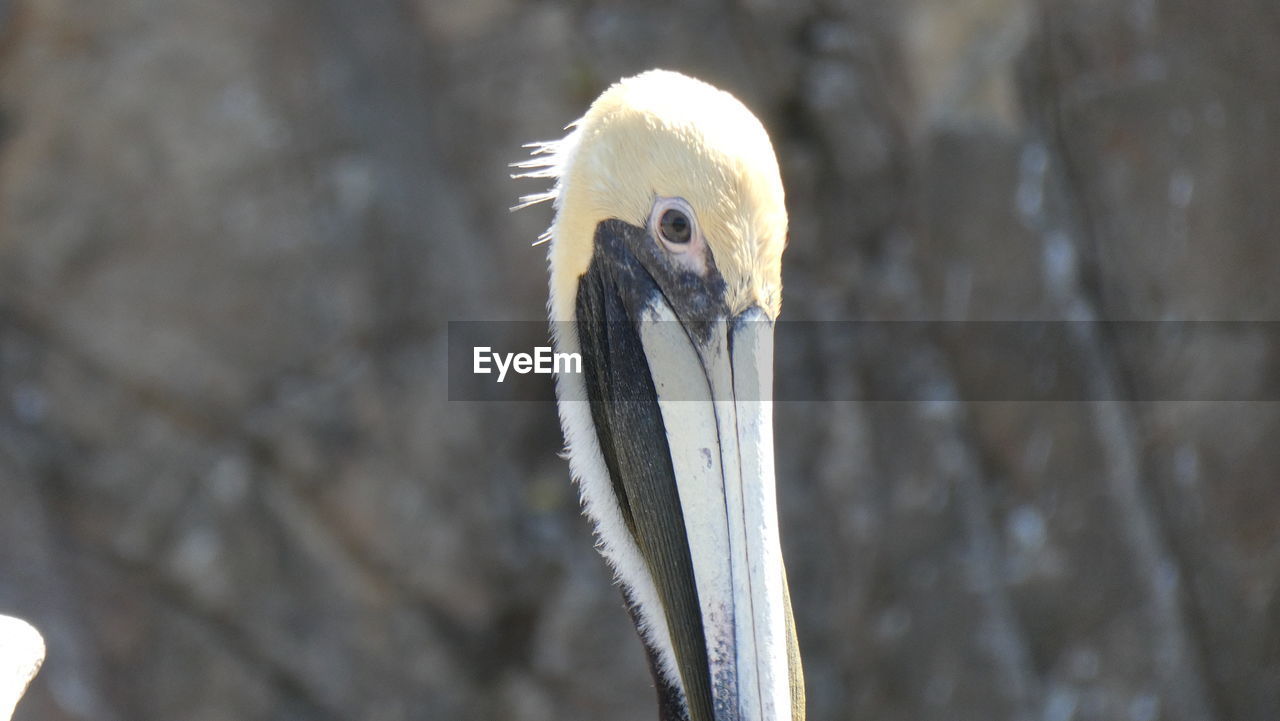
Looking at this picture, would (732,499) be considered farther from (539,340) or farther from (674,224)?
(539,340)

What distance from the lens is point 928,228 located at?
4750 mm

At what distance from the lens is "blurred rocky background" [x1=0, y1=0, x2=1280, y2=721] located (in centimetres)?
437

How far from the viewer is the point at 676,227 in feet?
6.83

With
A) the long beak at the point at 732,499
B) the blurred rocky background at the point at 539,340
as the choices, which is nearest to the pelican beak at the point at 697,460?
the long beak at the point at 732,499

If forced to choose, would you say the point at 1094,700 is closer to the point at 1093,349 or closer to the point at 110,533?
the point at 1093,349

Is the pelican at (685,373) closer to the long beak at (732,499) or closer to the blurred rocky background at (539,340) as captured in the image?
the long beak at (732,499)

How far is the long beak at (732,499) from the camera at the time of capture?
1846 millimetres

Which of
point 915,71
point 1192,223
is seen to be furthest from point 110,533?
point 1192,223

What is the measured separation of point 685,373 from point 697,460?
0.16 m

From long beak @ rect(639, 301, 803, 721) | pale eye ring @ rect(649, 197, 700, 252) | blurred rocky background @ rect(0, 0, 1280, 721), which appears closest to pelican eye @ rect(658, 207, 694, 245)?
pale eye ring @ rect(649, 197, 700, 252)

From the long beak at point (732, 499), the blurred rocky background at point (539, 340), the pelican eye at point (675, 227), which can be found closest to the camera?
the long beak at point (732, 499)

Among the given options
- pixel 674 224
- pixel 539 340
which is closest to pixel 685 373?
pixel 674 224

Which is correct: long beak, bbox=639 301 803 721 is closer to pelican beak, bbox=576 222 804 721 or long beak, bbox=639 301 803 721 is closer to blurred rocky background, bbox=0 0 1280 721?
pelican beak, bbox=576 222 804 721

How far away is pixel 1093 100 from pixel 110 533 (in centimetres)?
415
